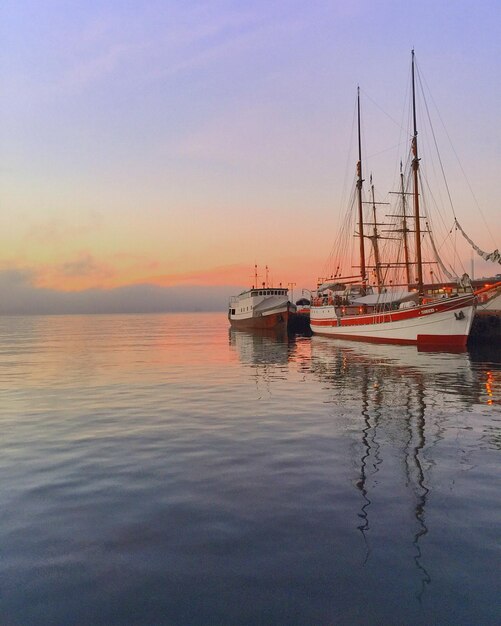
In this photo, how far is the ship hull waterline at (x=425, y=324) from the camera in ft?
140

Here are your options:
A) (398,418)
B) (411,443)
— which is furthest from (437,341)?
(411,443)

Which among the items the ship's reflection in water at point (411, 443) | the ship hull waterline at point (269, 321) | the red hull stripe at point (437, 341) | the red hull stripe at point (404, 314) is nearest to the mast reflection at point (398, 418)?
the ship's reflection in water at point (411, 443)

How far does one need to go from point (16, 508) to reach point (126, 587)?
12.0 ft

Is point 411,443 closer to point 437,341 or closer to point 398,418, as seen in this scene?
point 398,418

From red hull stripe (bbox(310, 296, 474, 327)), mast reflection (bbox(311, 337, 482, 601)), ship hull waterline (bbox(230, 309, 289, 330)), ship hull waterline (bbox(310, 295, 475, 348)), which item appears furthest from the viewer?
ship hull waterline (bbox(230, 309, 289, 330))

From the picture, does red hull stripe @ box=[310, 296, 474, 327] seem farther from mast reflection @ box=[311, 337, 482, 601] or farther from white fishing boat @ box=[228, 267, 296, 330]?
white fishing boat @ box=[228, 267, 296, 330]

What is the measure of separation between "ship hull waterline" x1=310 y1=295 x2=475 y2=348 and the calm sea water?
84.7ft

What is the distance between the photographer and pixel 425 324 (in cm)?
4522

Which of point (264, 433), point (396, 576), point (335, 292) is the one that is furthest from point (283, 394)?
point (335, 292)

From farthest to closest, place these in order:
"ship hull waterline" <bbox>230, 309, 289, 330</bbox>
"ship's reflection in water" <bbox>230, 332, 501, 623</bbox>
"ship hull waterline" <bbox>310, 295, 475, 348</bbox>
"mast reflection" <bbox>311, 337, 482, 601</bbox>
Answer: "ship hull waterline" <bbox>230, 309, 289, 330</bbox> → "ship hull waterline" <bbox>310, 295, 475, 348</bbox> → "mast reflection" <bbox>311, 337, 482, 601</bbox> → "ship's reflection in water" <bbox>230, 332, 501, 623</bbox>

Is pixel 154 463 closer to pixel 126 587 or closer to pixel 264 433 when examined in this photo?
pixel 264 433

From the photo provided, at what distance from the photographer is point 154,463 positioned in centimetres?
1103

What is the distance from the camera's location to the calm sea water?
5.41 metres

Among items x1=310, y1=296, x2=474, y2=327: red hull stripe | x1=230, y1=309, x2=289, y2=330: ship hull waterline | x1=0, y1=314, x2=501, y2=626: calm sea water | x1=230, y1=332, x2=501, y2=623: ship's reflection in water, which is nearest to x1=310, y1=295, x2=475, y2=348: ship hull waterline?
x1=310, y1=296, x2=474, y2=327: red hull stripe
